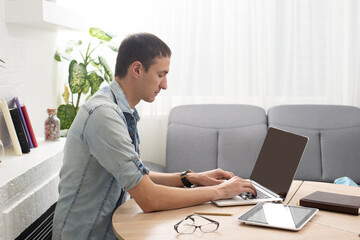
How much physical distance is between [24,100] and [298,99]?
2067 millimetres

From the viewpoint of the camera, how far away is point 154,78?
1899 millimetres

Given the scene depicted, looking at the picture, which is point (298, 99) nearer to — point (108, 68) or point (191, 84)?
point (191, 84)

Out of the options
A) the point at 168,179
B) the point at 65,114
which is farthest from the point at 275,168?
the point at 65,114

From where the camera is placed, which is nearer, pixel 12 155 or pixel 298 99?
pixel 12 155

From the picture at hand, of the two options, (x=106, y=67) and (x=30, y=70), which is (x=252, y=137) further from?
(x=30, y=70)

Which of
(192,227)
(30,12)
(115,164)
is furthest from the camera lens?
(30,12)

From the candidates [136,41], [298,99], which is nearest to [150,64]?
[136,41]

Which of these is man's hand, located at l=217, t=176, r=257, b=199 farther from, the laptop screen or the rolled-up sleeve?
the rolled-up sleeve

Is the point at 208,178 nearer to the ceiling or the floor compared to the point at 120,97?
nearer to the floor

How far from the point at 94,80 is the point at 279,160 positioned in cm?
185

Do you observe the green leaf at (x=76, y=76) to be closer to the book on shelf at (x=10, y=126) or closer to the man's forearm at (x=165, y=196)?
the book on shelf at (x=10, y=126)

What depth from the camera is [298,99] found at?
11.9 feet

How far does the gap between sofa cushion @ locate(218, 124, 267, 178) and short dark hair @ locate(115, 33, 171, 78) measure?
1.56m

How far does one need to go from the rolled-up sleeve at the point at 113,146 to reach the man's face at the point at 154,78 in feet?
0.76
